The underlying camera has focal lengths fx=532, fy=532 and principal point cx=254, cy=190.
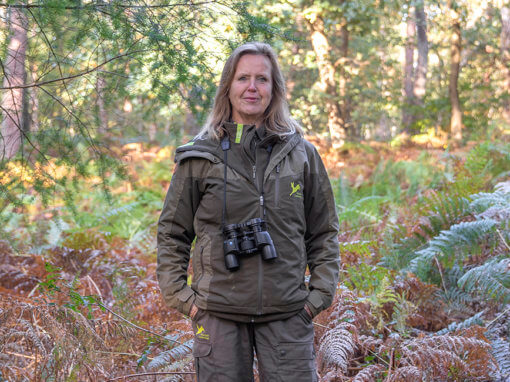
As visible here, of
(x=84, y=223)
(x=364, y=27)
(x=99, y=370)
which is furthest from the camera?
(x=364, y=27)

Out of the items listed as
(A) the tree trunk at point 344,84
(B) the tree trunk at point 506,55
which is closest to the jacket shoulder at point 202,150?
(A) the tree trunk at point 344,84

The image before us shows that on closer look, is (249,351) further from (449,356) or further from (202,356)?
(449,356)

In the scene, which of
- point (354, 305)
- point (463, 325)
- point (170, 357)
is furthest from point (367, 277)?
point (170, 357)

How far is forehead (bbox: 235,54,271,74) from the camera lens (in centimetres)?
289

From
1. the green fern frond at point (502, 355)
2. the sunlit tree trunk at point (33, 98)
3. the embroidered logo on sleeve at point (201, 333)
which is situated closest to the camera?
the embroidered logo on sleeve at point (201, 333)

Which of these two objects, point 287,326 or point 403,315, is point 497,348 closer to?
point 403,315

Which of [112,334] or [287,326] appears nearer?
[287,326]

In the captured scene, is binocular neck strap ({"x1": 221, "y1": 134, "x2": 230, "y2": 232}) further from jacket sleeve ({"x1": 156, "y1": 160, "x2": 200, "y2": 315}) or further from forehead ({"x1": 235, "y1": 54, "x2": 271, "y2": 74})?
forehead ({"x1": 235, "y1": 54, "x2": 271, "y2": 74})

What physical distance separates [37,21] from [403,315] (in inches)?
138

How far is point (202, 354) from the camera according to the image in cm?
262

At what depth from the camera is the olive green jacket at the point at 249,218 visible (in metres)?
2.58

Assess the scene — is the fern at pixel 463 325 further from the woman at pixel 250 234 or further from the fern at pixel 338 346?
the woman at pixel 250 234

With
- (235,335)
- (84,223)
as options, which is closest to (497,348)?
(235,335)

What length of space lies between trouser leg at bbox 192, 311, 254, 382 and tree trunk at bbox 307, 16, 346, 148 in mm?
11408
